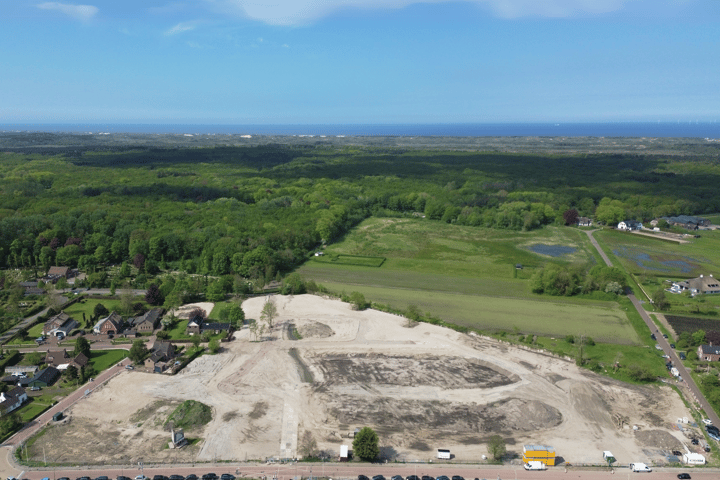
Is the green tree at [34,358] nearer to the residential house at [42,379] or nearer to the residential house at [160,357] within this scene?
the residential house at [42,379]

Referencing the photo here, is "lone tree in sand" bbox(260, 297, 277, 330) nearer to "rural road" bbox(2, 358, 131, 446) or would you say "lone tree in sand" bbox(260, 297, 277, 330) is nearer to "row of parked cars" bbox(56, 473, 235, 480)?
"rural road" bbox(2, 358, 131, 446)

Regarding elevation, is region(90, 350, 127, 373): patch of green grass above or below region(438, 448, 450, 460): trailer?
below

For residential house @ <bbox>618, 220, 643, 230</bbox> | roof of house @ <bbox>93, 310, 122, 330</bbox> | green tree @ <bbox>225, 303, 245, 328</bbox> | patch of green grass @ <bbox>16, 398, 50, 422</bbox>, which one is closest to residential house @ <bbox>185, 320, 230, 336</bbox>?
green tree @ <bbox>225, 303, 245, 328</bbox>

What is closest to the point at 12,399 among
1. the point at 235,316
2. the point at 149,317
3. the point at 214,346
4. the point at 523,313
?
the point at 214,346

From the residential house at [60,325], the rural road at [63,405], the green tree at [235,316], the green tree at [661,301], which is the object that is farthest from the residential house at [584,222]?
the residential house at [60,325]

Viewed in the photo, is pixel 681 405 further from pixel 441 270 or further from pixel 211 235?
pixel 211 235

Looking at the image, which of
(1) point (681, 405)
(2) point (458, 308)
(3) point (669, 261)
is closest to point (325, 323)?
(2) point (458, 308)

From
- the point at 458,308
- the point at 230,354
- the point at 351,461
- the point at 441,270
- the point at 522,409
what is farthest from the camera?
the point at 441,270

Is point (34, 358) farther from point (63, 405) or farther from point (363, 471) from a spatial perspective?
point (363, 471)
